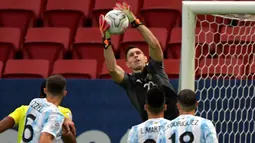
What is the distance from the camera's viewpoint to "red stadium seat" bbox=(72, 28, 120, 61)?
9.84 metres

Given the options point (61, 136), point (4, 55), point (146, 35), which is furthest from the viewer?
point (4, 55)

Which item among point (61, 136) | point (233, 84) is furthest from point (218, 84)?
point (61, 136)

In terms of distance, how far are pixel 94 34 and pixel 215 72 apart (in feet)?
7.36

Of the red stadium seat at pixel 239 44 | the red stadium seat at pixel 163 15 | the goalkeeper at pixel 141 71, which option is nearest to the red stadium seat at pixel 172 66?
the red stadium seat at pixel 239 44

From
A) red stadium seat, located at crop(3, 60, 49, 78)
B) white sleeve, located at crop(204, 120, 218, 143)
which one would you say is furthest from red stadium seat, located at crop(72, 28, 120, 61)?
white sleeve, located at crop(204, 120, 218, 143)

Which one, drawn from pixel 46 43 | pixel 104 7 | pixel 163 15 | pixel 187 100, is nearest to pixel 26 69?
pixel 46 43

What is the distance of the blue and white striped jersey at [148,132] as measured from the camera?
6.04 meters

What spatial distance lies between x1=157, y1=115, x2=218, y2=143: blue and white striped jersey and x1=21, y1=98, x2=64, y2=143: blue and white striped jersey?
Answer: 2.46 feet

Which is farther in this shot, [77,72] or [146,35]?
[77,72]

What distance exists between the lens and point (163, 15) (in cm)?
1025

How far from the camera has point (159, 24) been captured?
10.3 meters

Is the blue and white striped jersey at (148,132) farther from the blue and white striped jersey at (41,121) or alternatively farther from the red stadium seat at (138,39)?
the red stadium seat at (138,39)

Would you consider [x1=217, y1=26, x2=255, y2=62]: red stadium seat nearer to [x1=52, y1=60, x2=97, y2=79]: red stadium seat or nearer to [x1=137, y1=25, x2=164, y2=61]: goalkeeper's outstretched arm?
[x1=137, y1=25, x2=164, y2=61]: goalkeeper's outstretched arm

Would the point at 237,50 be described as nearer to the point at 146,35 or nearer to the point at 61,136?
the point at 146,35
